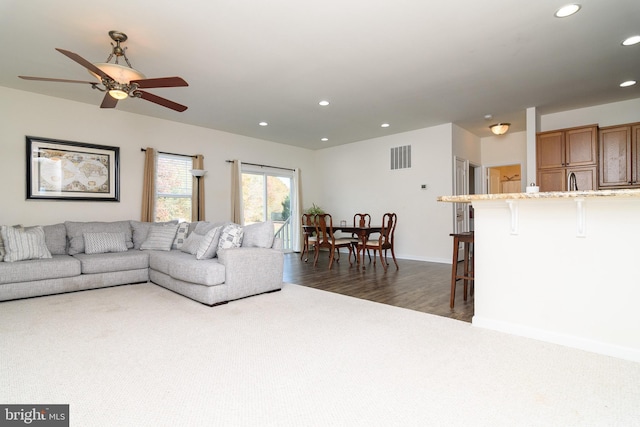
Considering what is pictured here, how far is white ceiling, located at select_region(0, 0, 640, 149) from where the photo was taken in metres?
2.66

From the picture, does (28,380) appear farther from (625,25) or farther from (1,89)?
(625,25)

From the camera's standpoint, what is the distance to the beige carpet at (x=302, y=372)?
1479mm

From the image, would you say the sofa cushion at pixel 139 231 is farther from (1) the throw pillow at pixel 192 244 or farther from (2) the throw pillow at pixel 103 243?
(1) the throw pillow at pixel 192 244

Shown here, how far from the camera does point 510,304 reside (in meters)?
2.55

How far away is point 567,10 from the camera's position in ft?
8.68

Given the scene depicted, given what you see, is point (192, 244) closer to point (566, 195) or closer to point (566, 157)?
point (566, 195)

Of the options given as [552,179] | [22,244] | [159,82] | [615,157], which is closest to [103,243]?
[22,244]

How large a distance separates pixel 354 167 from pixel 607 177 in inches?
185

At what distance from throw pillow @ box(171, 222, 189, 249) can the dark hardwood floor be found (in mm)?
1697

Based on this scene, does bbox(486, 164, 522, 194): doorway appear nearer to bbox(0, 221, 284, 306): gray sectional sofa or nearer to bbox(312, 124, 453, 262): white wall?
bbox(312, 124, 453, 262): white wall

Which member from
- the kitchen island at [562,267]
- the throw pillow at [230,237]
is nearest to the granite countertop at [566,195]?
the kitchen island at [562,267]

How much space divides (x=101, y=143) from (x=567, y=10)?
243 inches

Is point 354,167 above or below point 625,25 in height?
below

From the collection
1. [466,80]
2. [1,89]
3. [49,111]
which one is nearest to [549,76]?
[466,80]
